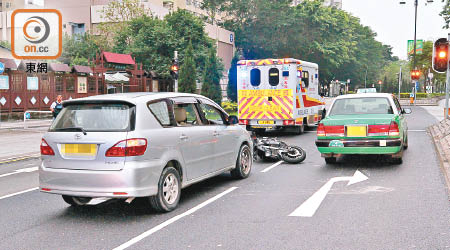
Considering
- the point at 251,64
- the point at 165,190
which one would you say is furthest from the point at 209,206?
the point at 251,64

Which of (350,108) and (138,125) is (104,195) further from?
(350,108)

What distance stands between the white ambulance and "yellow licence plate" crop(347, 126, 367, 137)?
722 cm

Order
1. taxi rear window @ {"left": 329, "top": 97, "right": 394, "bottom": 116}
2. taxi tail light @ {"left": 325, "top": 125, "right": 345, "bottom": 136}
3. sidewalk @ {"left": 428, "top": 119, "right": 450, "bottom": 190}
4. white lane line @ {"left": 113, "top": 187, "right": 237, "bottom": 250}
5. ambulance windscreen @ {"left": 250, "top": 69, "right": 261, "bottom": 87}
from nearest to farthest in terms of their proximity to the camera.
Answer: white lane line @ {"left": 113, "top": 187, "right": 237, "bottom": 250} < sidewalk @ {"left": 428, "top": 119, "right": 450, "bottom": 190} < taxi tail light @ {"left": 325, "top": 125, "right": 345, "bottom": 136} < taxi rear window @ {"left": 329, "top": 97, "right": 394, "bottom": 116} < ambulance windscreen @ {"left": 250, "top": 69, "right": 261, "bottom": 87}

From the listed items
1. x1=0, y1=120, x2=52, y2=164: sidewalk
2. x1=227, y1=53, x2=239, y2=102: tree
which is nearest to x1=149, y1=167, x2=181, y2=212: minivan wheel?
x1=0, y1=120, x2=52, y2=164: sidewalk

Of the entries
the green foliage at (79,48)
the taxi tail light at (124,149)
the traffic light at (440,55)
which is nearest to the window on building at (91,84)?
the green foliage at (79,48)

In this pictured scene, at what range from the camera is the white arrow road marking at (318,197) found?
20.7 ft

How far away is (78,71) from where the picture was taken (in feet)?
98.3

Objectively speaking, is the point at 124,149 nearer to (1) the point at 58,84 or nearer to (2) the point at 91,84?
(1) the point at 58,84

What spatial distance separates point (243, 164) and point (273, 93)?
8433 millimetres

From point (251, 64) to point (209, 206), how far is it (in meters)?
11.2

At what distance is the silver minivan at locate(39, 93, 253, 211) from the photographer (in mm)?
5801

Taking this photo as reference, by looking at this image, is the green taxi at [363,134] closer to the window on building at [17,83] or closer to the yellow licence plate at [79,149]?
the yellow licence plate at [79,149]

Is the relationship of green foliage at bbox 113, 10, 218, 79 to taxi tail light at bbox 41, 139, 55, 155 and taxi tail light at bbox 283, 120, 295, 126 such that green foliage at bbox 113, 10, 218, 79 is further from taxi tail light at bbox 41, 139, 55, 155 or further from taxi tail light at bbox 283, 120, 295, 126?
taxi tail light at bbox 41, 139, 55, 155

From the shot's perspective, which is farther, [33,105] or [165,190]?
[33,105]
